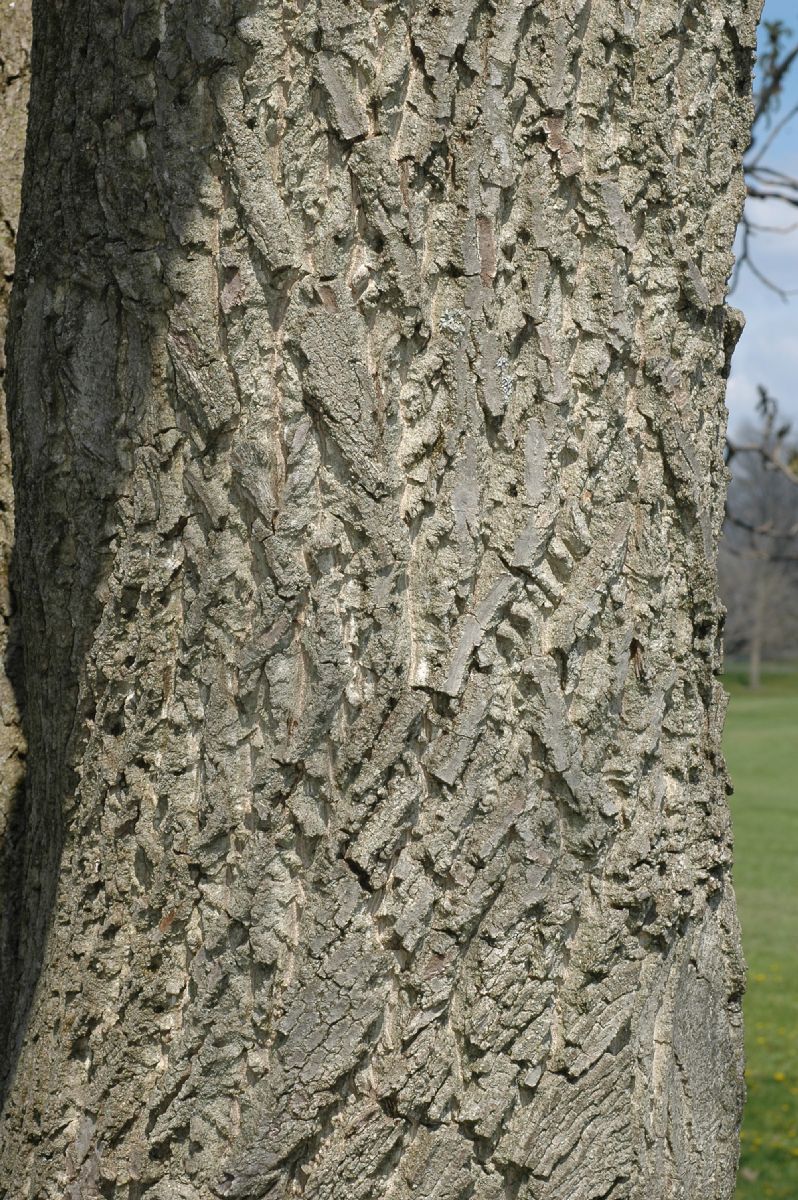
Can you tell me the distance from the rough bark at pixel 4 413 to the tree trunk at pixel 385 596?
472 millimetres

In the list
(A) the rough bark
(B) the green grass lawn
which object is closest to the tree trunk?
(A) the rough bark

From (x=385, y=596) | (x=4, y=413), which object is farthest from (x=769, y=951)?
(x=385, y=596)

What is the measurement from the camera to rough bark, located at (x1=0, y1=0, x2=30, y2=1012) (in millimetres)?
1978

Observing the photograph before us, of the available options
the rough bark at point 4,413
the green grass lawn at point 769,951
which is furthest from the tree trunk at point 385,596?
the green grass lawn at point 769,951

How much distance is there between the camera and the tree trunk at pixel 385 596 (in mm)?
1402

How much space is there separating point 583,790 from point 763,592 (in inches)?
1837

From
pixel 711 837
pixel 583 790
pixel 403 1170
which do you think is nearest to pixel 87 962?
pixel 403 1170

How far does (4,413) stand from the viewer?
207 centimetres

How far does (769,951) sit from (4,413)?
974 centimetres

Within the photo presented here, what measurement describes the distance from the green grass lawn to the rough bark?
4597 mm

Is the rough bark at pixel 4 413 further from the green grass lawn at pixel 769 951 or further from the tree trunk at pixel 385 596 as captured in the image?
the green grass lawn at pixel 769 951

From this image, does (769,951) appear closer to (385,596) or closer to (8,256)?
(8,256)

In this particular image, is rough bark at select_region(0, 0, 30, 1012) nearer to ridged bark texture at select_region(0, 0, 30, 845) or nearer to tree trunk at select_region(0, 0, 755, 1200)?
ridged bark texture at select_region(0, 0, 30, 845)

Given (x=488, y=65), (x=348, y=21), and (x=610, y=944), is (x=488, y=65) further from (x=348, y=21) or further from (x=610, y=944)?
(x=610, y=944)
